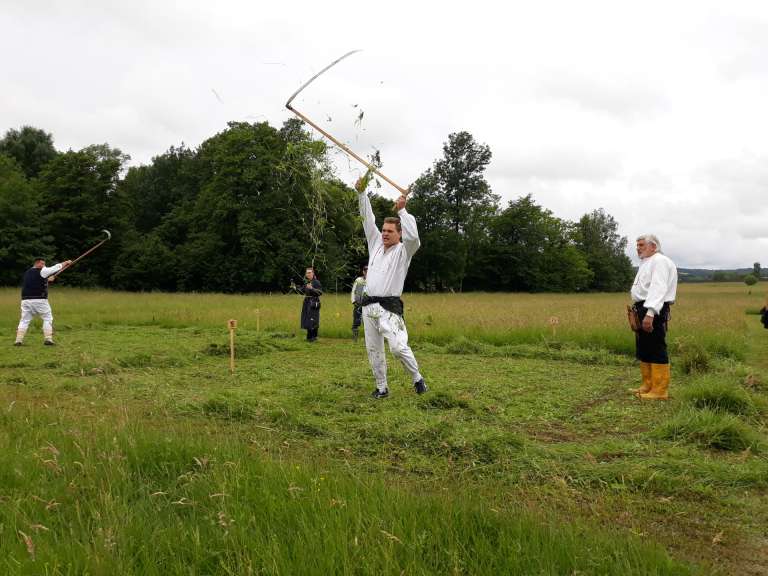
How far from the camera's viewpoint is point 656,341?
700 centimetres

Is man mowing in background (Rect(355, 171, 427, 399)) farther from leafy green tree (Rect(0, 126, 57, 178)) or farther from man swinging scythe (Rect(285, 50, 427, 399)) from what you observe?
leafy green tree (Rect(0, 126, 57, 178))

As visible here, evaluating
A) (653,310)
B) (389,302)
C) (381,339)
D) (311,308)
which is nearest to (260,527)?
(389,302)

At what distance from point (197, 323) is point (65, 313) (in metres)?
5.91

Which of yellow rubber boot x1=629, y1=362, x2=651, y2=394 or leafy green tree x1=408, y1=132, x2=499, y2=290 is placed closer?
yellow rubber boot x1=629, y1=362, x2=651, y2=394

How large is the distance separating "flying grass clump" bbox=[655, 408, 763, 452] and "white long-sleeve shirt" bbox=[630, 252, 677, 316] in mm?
1786

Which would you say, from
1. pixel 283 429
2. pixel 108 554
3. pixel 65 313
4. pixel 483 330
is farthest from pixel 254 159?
pixel 108 554

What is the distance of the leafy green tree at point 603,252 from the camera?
81956 mm

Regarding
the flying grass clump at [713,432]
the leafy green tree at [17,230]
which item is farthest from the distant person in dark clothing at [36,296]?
the leafy green tree at [17,230]

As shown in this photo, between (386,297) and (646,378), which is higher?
(386,297)

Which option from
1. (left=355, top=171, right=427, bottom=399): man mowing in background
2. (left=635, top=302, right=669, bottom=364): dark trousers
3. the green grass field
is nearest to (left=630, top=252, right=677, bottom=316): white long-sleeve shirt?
(left=635, top=302, right=669, bottom=364): dark trousers

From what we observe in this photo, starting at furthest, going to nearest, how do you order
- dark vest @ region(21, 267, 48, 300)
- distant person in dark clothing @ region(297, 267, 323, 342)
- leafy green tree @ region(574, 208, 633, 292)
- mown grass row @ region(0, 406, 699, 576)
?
leafy green tree @ region(574, 208, 633, 292) → distant person in dark clothing @ region(297, 267, 323, 342) → dark vest @ region(21, 267, 48, 300) → mown grass row @ region(0, 406, 699, 576)

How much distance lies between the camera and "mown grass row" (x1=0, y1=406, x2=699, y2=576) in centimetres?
255

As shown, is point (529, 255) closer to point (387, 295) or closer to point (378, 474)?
point (387, 295)

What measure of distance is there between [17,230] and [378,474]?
45.9 metres
